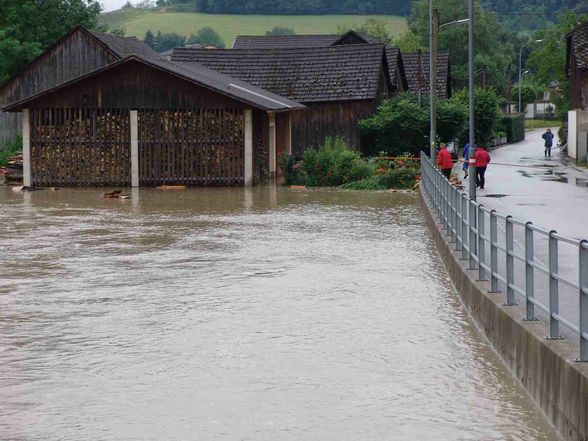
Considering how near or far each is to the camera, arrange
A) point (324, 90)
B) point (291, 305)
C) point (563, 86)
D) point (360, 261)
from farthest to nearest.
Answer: point (563, 86), point (324, 90), point (360, 261), point (291, 305)

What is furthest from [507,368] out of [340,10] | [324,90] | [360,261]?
[340,10]

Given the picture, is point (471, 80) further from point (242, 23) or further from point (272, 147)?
point (242, 23)

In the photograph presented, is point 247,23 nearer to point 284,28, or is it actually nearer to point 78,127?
point 284,28

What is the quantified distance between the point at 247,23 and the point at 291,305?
160 m

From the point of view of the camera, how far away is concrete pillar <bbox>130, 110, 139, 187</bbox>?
44969mm

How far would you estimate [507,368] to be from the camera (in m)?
12.5

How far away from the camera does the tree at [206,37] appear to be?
16177cm

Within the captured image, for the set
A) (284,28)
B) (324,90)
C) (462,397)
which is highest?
(284,28)

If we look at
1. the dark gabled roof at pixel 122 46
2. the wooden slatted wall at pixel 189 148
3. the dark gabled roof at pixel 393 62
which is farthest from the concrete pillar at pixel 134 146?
the dark gabled roof at pixel 393 62

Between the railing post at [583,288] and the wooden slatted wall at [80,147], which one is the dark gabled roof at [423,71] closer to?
the wooden slatted wall at [80,147]

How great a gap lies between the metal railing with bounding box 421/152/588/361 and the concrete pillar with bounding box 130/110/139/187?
753 inches

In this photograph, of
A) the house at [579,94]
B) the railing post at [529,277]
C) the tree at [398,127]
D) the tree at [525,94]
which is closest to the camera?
the railing post at [529,277]

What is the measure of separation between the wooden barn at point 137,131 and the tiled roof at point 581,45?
22.3 m

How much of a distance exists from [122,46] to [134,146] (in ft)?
54.2
